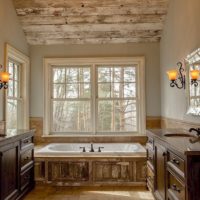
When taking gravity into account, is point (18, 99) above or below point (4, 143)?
above

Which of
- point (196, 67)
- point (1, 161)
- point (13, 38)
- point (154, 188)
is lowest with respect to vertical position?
point (154, 188)

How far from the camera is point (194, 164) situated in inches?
71.9

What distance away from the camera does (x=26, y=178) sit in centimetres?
360

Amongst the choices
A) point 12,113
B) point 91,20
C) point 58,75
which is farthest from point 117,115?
point 12,113

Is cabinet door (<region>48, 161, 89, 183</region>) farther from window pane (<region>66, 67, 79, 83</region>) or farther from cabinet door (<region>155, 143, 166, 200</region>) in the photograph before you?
window pane (<region>66, 67, 79, 83</region>)

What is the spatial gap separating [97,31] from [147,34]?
0.94 metres

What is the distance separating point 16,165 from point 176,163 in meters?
1.89

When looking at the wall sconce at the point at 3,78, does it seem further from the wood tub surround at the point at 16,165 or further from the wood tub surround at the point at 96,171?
the wood tub surround at the point at 96,171

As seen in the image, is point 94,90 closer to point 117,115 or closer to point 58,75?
point 117,115

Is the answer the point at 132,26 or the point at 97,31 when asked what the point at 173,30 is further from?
the point at 97,31

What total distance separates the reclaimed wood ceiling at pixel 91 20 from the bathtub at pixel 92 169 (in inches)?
89.8

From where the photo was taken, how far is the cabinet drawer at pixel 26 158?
11.2ft

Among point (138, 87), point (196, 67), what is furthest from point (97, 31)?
point (196, 67)

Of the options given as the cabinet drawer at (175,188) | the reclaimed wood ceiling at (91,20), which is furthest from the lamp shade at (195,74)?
the reclaimed wood ceiling at (91,20)
